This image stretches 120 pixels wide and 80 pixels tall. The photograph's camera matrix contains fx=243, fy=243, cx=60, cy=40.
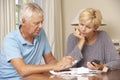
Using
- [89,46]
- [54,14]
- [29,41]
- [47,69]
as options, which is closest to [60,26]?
[54,14]

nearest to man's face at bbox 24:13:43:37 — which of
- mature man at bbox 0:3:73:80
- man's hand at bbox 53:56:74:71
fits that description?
mature man at bbox 0:3:73:80

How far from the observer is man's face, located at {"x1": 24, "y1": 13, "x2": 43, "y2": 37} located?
1.85 m

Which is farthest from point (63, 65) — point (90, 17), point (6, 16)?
point (6, 16)

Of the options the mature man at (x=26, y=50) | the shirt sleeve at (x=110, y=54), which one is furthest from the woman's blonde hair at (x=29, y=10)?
the shirt sleeve at (x=110, y=54)

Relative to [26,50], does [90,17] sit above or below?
above

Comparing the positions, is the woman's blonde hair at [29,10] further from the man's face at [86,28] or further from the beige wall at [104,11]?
the beige wall at [104,11]

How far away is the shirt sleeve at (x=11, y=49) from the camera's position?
1754 millimetres

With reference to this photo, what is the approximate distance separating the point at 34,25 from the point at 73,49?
53cm

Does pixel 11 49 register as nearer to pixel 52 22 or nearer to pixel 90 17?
pixel 90 17

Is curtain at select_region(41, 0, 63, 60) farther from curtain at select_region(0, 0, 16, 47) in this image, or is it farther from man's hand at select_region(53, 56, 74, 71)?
man's hand at select_region(53, 56, 74, 71)

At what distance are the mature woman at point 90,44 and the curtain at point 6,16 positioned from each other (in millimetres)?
948

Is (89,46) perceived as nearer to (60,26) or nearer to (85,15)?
(85,15)

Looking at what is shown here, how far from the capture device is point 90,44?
222 centimetres

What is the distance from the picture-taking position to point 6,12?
288 centimetres
